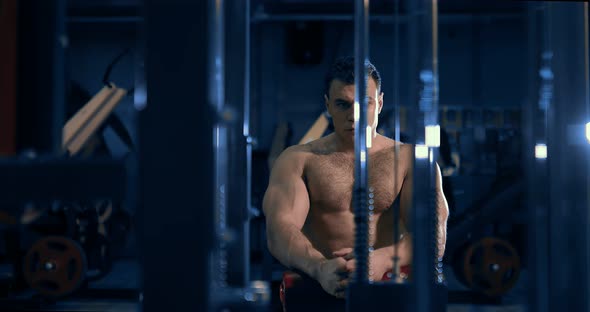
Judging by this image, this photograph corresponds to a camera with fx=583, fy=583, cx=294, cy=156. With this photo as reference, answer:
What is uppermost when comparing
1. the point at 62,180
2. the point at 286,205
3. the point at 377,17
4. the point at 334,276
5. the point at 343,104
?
the point at 377,17

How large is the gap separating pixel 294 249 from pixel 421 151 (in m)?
1.12

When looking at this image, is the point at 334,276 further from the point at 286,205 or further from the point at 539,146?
the point at 539,146

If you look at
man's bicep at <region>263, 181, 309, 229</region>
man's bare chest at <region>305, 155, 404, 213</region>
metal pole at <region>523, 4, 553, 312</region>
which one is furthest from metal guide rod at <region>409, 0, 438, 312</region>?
man's bare chest at <region>305, 155, 404, 213</region>

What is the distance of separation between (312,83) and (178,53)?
4.83 meters

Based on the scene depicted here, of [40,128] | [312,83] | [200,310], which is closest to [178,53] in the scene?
[40,128]

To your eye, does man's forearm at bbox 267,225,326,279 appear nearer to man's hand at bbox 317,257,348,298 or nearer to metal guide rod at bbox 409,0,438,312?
man's hand at bbox 317,257,348,298

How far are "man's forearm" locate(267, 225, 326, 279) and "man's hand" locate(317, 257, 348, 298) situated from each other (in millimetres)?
66

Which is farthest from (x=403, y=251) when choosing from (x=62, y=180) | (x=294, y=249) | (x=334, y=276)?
(x=294, y=249)

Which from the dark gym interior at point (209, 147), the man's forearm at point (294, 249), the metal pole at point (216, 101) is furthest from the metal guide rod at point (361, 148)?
the man's forearm at point (294, 249)

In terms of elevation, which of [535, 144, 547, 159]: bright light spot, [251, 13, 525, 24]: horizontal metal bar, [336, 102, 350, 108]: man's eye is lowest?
[535, 144, 547, 159]: bright light spot

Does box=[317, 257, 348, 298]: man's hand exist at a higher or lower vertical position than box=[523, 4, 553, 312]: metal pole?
lower

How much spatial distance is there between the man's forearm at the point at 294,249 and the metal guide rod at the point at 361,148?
999 mm

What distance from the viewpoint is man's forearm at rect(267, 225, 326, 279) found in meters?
1.67

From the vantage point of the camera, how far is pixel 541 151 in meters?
0.69
